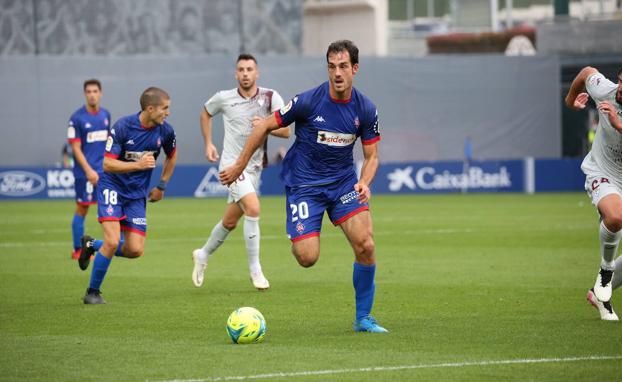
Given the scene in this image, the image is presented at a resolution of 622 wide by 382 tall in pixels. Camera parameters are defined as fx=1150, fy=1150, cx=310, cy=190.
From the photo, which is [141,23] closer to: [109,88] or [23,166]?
[109,88]

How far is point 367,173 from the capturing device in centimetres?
960

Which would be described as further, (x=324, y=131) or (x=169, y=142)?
(x=169, y=142)

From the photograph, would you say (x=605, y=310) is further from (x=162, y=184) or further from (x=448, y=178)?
(x=448, y=178)

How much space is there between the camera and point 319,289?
42.5 ft

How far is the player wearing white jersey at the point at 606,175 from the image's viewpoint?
9.91 m

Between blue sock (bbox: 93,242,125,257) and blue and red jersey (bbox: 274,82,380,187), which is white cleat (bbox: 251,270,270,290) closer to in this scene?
blue sock (bbox: 93,242,125,257)

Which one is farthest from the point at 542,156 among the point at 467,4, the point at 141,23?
the point at 467,4

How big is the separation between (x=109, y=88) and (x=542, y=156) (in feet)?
49.5

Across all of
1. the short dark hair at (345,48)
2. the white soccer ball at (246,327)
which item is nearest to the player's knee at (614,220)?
the short dark hair at (345,48)

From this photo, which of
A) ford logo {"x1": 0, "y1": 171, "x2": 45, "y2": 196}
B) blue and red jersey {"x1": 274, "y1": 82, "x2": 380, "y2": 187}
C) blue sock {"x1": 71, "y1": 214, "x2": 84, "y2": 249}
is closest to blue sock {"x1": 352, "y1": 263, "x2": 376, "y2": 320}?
blue and red jersey {"x1": 274, "y1": 82, "x2": 380, "y2": 187}

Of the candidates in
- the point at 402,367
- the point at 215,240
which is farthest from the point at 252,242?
the point at 402,367

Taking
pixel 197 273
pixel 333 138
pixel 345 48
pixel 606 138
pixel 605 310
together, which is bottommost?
pixel 197 273

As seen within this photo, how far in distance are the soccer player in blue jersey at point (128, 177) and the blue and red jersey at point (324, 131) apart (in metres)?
2.32

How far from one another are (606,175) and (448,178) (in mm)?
25821
